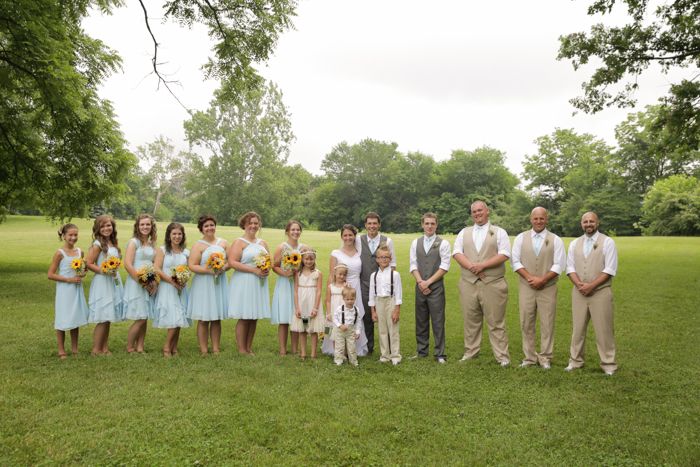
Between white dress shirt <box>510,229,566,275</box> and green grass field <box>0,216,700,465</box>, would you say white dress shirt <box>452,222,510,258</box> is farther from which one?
green grass field <box>0,216,700,465</box>

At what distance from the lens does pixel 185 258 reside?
8.39 m

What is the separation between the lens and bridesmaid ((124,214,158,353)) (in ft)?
26.5

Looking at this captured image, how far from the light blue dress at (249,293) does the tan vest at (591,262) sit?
487 cm

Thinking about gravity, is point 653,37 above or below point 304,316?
above

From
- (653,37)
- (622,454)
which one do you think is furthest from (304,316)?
(653,37)

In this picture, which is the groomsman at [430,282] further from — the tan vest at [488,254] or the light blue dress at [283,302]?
the light blue dress at [283,302]

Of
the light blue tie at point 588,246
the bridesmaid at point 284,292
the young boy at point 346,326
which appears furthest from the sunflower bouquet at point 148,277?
the light blue tie at point 588,246

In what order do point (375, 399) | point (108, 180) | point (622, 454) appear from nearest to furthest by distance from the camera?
point (622, 454)
point (375, 399)
point (108, 180)

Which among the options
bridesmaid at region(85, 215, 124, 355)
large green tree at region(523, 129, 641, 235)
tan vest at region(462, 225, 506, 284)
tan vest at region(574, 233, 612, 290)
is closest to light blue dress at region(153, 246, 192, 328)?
bridesmaid at region(85, 215, 124, 355)

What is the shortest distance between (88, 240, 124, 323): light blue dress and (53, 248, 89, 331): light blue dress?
0.59ft

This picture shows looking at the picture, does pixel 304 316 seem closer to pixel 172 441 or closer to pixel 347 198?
pixel 172 441

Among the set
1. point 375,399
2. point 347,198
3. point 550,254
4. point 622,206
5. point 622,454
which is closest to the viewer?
point 622,454

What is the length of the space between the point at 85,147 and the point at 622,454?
14.3m

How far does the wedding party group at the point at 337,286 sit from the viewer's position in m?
7.79
